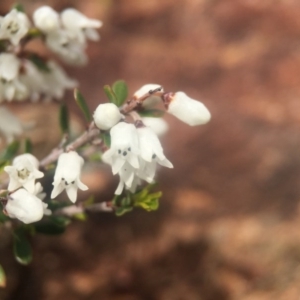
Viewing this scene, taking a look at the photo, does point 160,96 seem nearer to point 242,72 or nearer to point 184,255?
point 184,255

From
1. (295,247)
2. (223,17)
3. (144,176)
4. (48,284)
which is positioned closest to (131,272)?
(48,284)

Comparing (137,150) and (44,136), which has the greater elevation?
(44,136)

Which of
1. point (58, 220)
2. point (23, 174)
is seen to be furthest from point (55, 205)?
point (23, 174)

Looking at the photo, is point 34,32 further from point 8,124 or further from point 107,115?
point 107,115

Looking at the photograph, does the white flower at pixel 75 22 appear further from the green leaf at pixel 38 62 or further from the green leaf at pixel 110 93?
the green leaf at pixel 110 93

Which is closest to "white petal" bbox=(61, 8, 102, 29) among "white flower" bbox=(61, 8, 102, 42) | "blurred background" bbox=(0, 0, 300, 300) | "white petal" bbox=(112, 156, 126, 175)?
"white flower" bbox=(61, 8, 102, 42)

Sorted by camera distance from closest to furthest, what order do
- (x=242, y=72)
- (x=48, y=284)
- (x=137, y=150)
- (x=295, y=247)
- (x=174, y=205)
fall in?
(x=137, y=150) → (x=295, y=247) → (x=48, y=284) → (x=174, y=205) → (x=242, y=72)

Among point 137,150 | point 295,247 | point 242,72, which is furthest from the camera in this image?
point 242,72
